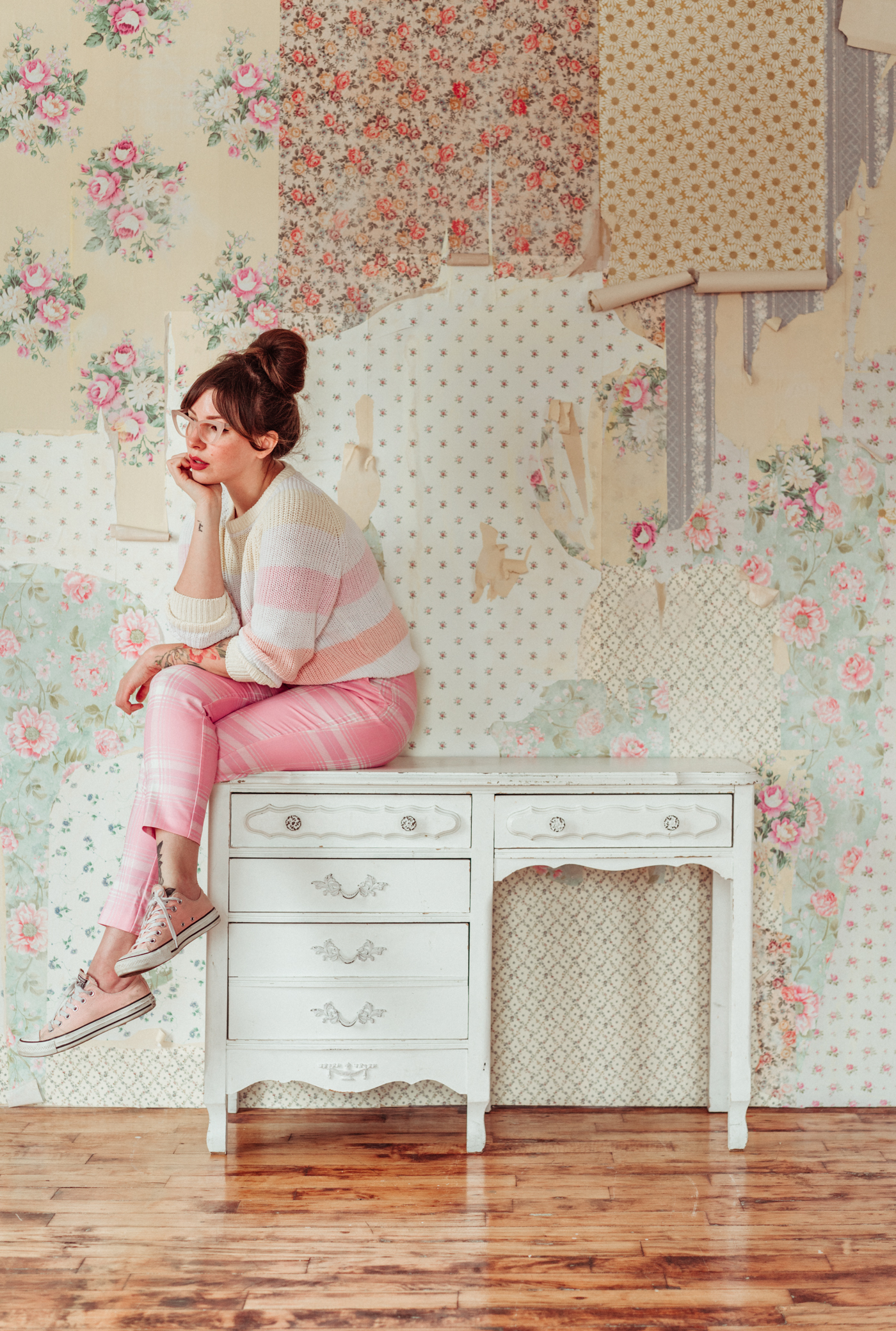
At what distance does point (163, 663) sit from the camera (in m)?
2.20

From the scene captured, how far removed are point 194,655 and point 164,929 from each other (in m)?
0.58

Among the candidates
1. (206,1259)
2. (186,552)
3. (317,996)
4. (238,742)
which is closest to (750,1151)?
(317,996)

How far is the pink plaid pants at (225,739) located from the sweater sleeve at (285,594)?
0.26ft

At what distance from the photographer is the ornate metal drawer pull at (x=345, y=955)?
2082 mm

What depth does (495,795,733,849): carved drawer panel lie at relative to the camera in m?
2.11

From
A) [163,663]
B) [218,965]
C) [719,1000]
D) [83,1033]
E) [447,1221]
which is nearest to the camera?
[447,1221]

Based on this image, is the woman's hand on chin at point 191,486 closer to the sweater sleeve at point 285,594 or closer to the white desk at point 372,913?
the sweater sleeve at point 285,594

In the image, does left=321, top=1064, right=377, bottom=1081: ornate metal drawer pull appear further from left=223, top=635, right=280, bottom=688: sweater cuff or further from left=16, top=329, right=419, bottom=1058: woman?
left=223, top=635, right=280, bottom=688: sweater cuff

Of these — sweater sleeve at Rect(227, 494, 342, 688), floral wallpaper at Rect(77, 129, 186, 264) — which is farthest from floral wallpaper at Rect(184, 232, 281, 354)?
sweater sleeve at Rect(227, 494, 342, 688)

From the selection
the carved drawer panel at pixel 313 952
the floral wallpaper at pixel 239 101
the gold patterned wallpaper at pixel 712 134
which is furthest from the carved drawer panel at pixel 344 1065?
the floral wallpaper at pixel 239 101

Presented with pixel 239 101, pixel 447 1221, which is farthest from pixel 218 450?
pixel 447 1221

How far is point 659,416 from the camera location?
2430 mm

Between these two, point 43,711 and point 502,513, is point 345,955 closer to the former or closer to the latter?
point 43,711

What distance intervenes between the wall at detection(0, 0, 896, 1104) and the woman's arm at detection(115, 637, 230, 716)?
0.18 meters
